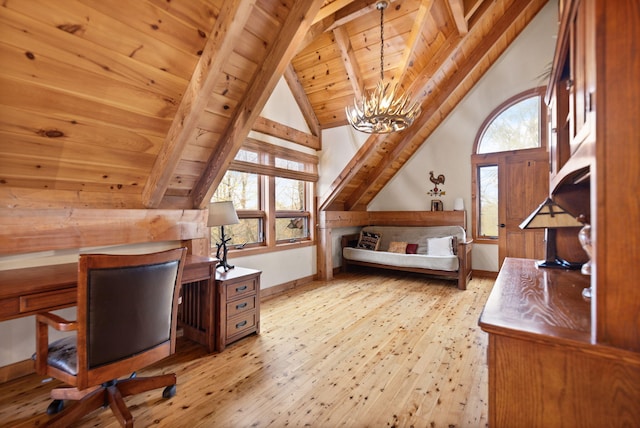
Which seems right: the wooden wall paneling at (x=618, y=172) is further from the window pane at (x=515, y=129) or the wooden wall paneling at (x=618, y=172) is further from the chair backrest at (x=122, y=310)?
the window pane at (x=515, y=129)

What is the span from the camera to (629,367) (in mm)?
814

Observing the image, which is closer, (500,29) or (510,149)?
(500,29)

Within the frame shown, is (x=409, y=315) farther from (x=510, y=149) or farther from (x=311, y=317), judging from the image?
(x=510, y=149)

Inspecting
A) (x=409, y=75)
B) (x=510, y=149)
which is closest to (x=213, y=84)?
(x=409, y=75)

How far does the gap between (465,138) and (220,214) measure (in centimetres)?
459

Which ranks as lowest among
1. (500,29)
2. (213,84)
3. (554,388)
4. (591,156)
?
(554,388)

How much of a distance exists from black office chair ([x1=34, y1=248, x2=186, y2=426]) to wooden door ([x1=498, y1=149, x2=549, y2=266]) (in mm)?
5124

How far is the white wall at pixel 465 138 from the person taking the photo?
4.75 m

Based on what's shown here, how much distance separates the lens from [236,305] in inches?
107

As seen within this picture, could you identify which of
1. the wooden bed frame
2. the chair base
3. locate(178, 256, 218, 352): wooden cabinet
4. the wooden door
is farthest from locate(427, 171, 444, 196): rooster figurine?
the chair base

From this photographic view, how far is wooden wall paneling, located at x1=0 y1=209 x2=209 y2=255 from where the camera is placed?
1998mm

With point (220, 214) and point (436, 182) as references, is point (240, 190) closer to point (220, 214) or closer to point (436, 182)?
point (220, 214)

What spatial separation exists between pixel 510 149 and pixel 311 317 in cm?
432

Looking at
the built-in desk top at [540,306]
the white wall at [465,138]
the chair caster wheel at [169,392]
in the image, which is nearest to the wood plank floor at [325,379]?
the chair caster wheel at [169,392]
